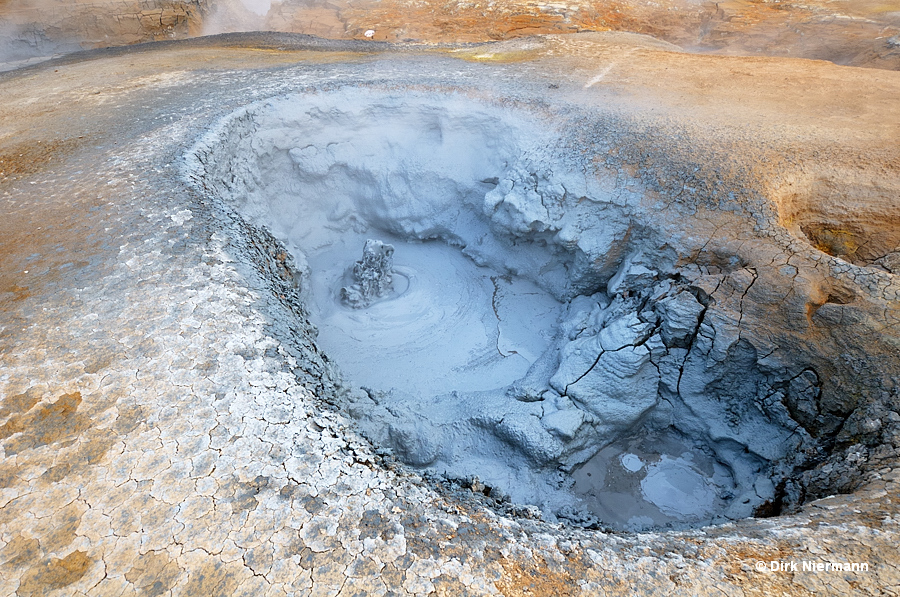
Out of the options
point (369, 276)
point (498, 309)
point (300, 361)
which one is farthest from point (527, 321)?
point (300, 361)

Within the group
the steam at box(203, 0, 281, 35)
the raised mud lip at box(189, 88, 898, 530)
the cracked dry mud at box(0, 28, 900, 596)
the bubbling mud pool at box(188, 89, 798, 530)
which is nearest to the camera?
→ the cracked dry mud at box(0, 28, 900, 596)

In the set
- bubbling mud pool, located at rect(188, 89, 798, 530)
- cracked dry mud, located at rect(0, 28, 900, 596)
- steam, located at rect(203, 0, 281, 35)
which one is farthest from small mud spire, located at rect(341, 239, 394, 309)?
steam, located at rect(203, 0, 281, 35)

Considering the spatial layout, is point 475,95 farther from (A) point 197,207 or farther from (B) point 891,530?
(B) point 891,530

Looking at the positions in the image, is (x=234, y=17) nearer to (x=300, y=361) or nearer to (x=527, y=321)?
Result: (x=527, y=321)

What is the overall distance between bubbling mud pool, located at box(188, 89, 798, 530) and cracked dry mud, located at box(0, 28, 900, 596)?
0.34 metres

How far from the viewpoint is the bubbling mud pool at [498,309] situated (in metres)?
3.96

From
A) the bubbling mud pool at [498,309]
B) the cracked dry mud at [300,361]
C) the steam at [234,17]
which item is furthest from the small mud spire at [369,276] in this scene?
the steam at [234,17]

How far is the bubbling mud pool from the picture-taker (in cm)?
396

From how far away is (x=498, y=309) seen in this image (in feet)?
18.9

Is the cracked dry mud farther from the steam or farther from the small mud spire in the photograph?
the steam

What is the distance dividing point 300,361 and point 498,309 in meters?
3.27

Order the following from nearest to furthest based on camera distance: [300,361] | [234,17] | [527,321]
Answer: [300,361] < [527,321] < [234,17]

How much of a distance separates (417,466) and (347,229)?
3.84m

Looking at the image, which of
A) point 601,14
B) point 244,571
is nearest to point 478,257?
point 244,571
